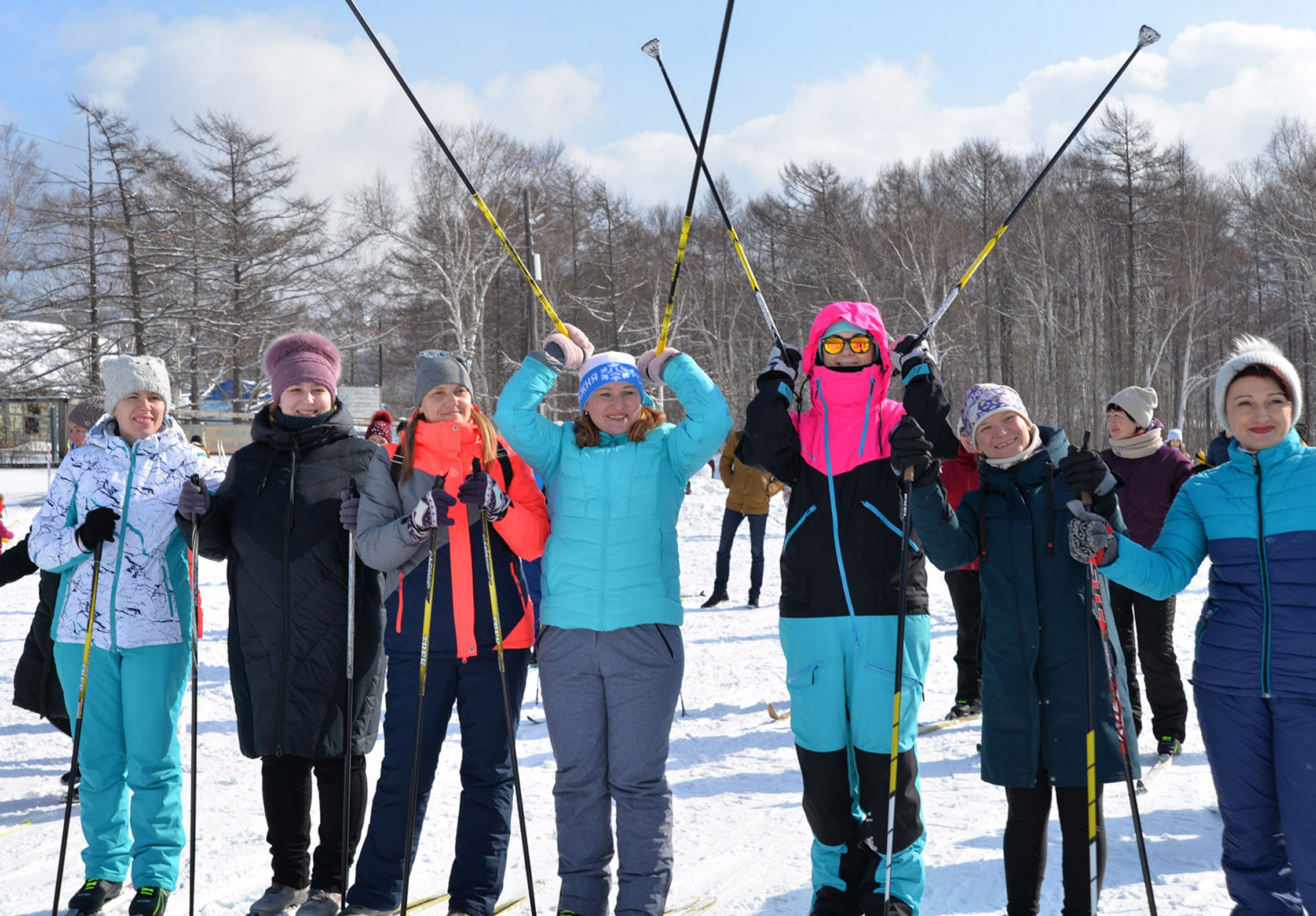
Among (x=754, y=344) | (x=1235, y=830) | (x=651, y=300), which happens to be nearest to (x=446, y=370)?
(x=1235, y=830)

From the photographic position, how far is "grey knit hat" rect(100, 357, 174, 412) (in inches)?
134

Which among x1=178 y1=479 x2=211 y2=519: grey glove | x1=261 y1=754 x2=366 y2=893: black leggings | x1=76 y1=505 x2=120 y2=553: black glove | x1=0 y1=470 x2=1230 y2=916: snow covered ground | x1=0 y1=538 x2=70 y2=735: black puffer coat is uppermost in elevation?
x1=178 y1=479 x2=211 y2=519: grey glove

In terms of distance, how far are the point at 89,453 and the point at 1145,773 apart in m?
4.63

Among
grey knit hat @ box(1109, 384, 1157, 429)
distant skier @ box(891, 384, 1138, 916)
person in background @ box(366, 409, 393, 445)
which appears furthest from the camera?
grey knit hat @ box(1109, 384, 1157, 429)

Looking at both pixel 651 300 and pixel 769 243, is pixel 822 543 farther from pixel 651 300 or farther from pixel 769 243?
pixel 769 243

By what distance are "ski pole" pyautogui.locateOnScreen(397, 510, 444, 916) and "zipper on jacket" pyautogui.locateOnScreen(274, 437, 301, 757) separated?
33 centimetres

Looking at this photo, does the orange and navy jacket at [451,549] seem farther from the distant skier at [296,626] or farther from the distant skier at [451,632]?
the distant skier at [296,626]

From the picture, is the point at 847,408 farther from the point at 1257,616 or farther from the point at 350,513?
Result: the point at 350,513

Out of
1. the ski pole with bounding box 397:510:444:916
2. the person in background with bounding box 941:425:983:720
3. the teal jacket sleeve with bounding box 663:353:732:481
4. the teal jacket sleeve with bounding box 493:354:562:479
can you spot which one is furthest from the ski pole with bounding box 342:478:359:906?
the person in background with bounding box 941:425:983:720

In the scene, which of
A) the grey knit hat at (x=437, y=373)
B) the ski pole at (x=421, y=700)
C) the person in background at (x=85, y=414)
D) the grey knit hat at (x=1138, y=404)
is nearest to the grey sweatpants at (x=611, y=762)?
the ski pole at (x=421, y=700)

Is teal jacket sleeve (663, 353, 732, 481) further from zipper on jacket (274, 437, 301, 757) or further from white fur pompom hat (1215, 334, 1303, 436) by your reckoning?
white fur pompom hat (1215, 334, 1303, 436)

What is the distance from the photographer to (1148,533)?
491 centimetres

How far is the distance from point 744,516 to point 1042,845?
6599 millimetres

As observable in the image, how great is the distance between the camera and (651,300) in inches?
1366
